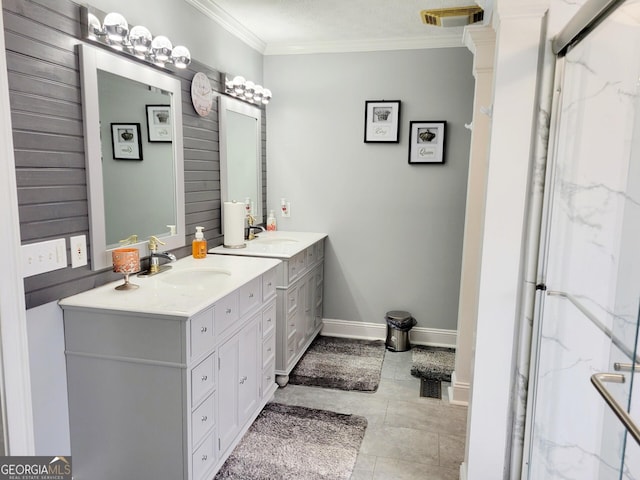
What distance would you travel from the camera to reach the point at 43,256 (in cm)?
171

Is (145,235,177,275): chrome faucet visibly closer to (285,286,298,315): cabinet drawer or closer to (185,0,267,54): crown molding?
(285,286,298,315): cabinet drawer

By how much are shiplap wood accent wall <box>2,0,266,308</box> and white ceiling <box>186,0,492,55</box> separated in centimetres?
116

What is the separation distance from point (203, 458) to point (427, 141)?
2725 mm

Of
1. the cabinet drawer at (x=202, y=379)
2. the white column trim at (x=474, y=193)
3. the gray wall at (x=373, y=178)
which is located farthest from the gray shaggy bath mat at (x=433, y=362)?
the cabinet drawer at (x=202, y=379)

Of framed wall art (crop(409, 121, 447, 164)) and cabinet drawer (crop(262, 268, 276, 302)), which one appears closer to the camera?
cabinet drawer (crop(262, 268, 276, 302))

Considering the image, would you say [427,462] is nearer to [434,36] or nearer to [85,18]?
[85,18]

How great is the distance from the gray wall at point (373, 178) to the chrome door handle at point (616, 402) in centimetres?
252

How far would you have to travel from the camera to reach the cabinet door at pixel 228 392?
2039mm

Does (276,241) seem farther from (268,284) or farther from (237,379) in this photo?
(237,379)

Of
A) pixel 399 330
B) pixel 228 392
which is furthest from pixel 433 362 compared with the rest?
pixel 228 392

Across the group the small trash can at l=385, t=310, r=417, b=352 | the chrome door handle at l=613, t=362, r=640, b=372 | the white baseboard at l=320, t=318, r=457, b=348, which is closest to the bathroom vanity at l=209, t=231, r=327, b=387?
the white baseboard at l=320, t=318, r=457, b=348

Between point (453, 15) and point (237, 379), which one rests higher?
point (453, 15)

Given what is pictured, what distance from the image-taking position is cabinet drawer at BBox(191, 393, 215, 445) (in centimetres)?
182

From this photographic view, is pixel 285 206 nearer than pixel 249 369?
No
